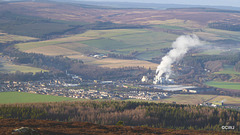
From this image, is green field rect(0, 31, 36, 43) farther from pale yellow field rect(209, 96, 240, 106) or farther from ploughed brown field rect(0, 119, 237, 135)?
ploughed brown field rect(0, 119, 237, 135)

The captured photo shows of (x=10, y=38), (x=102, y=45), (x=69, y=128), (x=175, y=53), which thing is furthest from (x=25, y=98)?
(x=10, y=38)

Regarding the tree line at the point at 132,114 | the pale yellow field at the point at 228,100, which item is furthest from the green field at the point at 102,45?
the tree line at the point at 132,114

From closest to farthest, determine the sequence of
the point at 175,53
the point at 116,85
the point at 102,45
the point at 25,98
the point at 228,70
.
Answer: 1. the point at 25,98
2. the point at 116,85
3. the point at 228,70
4. the point at 175,53
5. the point at 102,45

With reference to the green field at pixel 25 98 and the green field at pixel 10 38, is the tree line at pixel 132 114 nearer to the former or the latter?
the green field at pixel 25 98

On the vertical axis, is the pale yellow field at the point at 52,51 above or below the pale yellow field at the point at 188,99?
above

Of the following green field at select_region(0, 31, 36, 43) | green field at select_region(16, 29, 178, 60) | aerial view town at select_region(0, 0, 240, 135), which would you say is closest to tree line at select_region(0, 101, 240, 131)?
aerial view town at select_region(0, 0, 240, 135)

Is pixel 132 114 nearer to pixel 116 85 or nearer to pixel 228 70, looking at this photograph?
pixel 116 85
